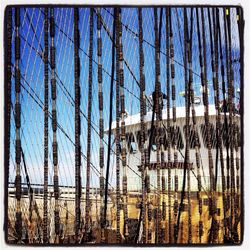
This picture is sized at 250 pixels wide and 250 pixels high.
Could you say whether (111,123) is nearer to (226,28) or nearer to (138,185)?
(138,185)

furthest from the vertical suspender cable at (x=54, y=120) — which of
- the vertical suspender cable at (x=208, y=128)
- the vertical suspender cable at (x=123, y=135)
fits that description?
the vertical suspender cable at (x=208, y=128)

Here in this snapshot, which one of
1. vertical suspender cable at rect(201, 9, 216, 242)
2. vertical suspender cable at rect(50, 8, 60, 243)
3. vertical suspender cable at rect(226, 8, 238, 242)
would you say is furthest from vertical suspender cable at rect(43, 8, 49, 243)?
vertical suspender cable at rect(226, 8, 238, 242)

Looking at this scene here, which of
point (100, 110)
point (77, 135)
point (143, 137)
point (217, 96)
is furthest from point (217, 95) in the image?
point (77, 135)

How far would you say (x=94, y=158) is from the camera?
233 cm

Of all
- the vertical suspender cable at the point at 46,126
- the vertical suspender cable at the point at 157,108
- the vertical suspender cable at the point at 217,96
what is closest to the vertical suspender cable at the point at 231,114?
the vertical suspender cable at the point at 217,96

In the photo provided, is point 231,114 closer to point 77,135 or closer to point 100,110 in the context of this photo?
point 100,110

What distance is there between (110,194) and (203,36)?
0.78 m

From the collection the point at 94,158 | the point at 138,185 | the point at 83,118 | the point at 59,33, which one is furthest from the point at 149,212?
the point at 59,33

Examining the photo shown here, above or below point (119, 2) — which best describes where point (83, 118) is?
below

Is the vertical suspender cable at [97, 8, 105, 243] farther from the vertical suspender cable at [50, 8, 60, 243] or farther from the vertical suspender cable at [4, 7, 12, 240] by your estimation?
the vertical suspender cable at [4, 7, 12, 240]

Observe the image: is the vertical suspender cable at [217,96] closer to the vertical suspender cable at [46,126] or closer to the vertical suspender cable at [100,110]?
the vertical suspender cable at [100,110]

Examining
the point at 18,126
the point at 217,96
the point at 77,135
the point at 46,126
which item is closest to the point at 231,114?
the point at 217,96

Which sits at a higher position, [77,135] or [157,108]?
[157,108]

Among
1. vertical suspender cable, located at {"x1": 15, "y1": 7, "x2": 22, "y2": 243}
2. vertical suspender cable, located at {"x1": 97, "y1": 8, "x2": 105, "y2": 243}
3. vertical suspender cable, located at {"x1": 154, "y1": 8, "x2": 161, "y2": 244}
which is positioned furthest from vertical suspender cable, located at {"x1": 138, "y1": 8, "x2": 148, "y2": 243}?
vertical suspender cable, located at {"x1": 15, "y1": 7, "x2": 22, "y2": 243}
